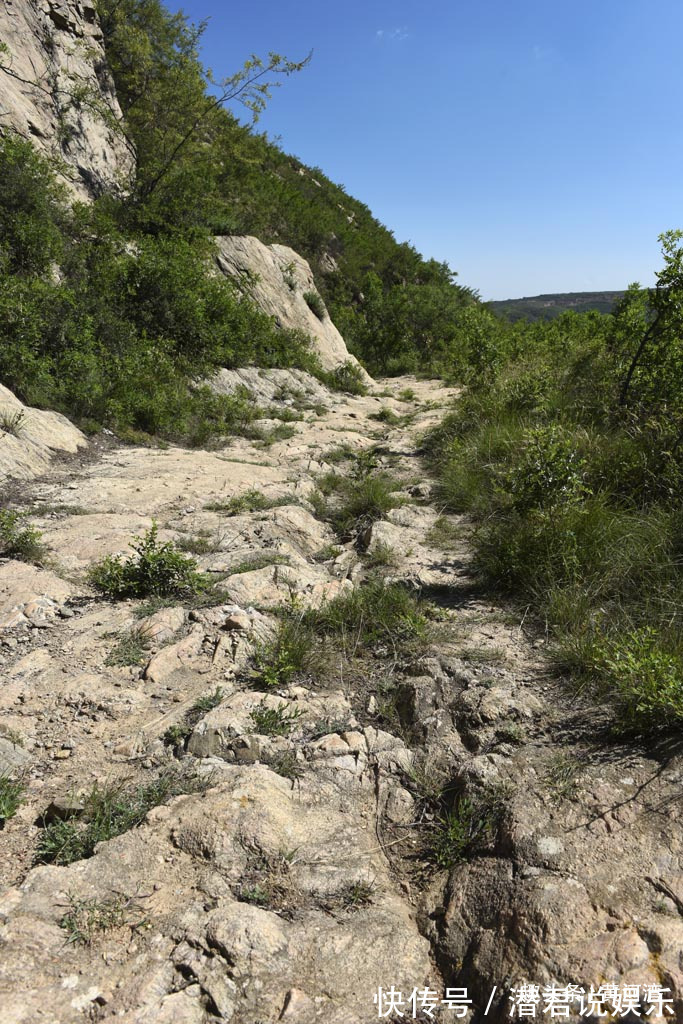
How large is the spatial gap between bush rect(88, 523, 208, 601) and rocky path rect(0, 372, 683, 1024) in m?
0.13

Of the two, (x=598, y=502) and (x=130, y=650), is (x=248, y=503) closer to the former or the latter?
(x=130, y=650)

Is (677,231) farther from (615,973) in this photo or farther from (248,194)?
(248,194)

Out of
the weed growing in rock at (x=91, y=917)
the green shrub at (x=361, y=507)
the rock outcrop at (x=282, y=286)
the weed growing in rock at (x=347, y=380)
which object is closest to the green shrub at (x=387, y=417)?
the weed growing in rock at (x=347, y=380)

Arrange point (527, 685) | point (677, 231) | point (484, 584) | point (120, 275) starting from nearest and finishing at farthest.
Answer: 1. point (527, 685)
2. point (484, 584)
3. point (677, 231)
4. point (120, 275)

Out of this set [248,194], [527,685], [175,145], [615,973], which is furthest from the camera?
[248,194]

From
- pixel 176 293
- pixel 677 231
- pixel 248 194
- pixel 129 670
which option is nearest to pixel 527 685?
pixel 129 670

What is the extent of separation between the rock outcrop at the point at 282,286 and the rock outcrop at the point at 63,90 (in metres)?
2.67

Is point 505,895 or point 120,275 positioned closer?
point 505,895

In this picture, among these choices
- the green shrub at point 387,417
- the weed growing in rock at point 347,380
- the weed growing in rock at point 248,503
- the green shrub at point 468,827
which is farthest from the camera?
the weed growing in rock at point 347,380

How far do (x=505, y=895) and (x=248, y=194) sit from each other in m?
16.9

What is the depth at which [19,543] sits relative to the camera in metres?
4.33

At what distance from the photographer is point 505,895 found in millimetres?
2049

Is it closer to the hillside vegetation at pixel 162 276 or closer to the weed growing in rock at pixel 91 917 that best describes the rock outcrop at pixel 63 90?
the hillside vegetation at pixel 162 276

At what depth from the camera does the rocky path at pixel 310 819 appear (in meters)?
1.82
